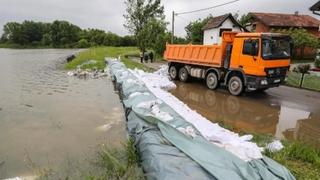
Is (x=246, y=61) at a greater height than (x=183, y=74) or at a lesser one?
greater

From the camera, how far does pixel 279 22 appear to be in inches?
1248

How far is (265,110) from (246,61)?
2287 millimetres

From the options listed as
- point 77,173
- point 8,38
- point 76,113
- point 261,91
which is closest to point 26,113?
point 76,113

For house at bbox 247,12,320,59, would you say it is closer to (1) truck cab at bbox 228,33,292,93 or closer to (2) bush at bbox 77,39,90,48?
(1) truck cab at bbox 228,33,292,93

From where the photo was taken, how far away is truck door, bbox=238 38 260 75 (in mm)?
11078

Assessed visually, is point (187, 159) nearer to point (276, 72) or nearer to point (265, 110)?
point (265, 110)

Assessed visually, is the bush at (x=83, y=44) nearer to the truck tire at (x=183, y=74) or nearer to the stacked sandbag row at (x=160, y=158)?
the truck tire at (x=183, y=74)

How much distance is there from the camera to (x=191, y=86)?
48.7ft

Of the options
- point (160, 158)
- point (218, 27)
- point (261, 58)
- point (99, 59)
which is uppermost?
point (218, 27)

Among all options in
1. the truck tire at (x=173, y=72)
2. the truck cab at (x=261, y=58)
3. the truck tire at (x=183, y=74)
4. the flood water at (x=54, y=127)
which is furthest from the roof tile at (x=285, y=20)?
the flood water at (x=54, y=127)

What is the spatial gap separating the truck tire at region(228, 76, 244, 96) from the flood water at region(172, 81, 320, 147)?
25 cm

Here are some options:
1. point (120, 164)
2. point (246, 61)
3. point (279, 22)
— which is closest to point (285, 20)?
point (279, 22)

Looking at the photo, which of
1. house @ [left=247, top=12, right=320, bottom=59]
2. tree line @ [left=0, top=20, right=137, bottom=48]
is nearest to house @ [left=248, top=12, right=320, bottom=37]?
house @ [left=247, top=12, right=320, bottom=59]

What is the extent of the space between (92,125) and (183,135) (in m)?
3.72
